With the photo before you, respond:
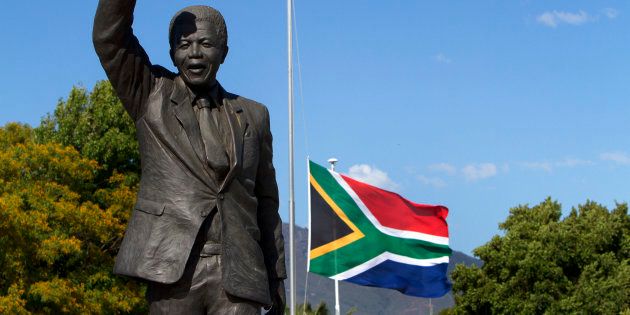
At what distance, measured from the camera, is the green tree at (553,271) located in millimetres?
35531

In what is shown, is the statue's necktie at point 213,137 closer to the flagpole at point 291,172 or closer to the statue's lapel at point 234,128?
the statue's lapel at point 234,128

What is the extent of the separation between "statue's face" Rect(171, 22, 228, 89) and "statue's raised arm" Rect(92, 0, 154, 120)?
235 mm

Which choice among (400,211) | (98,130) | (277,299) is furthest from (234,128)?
(98,130)

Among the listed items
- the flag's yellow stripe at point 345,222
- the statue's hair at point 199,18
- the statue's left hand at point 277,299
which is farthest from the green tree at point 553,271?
the statue's hair at point 199,18

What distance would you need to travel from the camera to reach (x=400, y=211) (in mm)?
24797

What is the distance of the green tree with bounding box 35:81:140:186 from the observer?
28.7 metres

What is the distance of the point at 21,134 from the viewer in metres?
32.8

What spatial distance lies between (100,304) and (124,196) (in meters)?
4.00

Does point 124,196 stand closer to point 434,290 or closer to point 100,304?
point 100,304

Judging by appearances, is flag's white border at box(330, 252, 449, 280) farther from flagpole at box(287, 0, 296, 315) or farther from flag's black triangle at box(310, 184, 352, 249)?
flagpole at box(287, 0, 296, 315)

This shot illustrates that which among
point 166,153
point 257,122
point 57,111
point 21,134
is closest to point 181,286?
point 166,153

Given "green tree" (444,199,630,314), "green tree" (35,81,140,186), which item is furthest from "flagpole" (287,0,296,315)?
"green tree" (444,199,630,314)

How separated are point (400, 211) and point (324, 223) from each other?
1.84 meters

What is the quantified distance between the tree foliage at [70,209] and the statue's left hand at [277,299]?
16.3 meters
